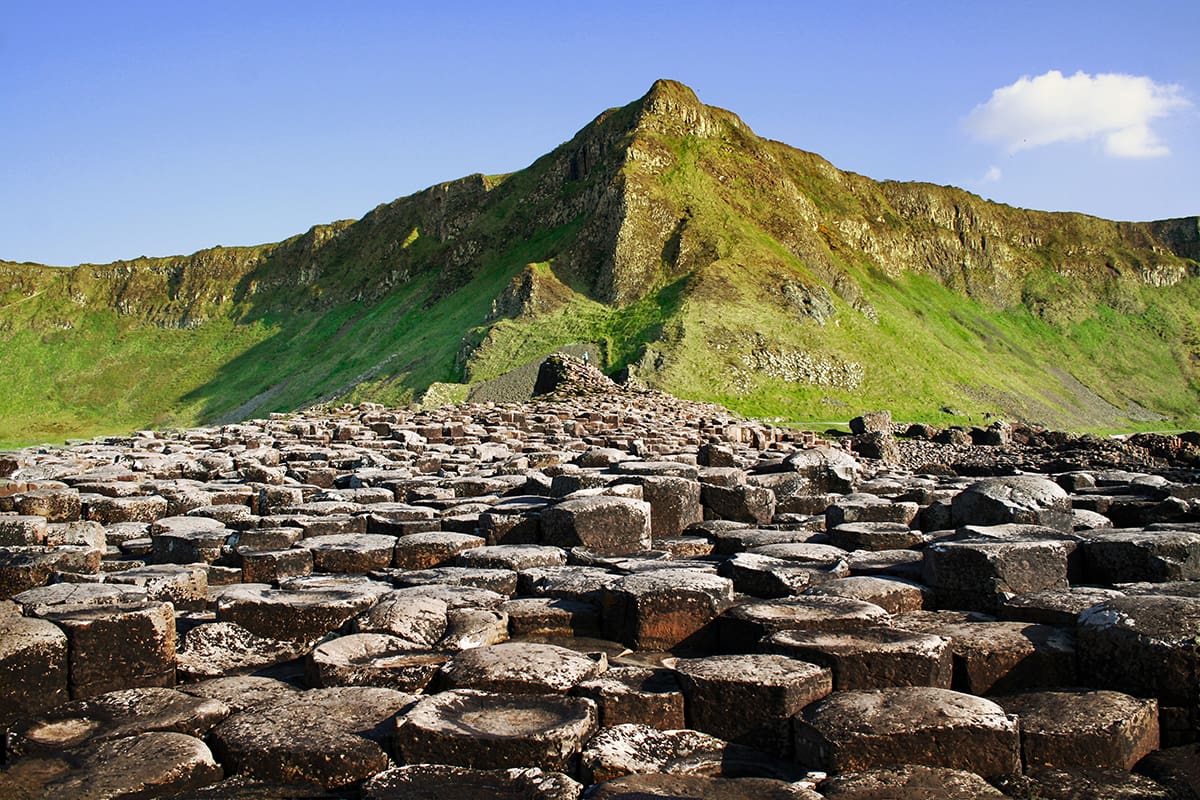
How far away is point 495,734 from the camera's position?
4500 millimetres

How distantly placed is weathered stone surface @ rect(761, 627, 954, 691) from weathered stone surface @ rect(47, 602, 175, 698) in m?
3.48

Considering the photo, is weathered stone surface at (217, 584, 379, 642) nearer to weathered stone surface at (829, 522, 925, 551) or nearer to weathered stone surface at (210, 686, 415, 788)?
weathered stone surface at (210, 686, 415, 788)

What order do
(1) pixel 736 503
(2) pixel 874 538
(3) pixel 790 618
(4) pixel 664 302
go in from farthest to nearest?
(4) pixel 664 302 → (1) pixel 736 503 → (2) pixel 874 538 → (3) pixel 790 618

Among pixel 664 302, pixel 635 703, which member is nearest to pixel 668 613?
pixel 635 703

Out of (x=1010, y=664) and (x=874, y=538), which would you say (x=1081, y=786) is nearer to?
(x=1010, y=664)

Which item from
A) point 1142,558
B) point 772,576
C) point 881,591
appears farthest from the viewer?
point 1142,558

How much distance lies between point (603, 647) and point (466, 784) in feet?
6.84

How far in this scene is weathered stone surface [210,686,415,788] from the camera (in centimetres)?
446

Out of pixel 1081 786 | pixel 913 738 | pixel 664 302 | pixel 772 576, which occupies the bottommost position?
pixel 1081 786

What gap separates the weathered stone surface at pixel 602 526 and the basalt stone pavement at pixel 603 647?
0.09ft

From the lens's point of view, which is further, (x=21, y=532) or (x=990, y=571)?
(x=21, y=532)

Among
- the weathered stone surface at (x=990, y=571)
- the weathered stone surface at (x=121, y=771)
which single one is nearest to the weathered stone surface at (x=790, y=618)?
the weathered stone surface at (x=990, y=571)

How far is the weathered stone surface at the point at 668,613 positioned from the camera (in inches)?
245

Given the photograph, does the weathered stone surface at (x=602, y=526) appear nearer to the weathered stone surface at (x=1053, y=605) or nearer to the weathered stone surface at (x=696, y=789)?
the weathered stone surface at (x=1053, y=605)
